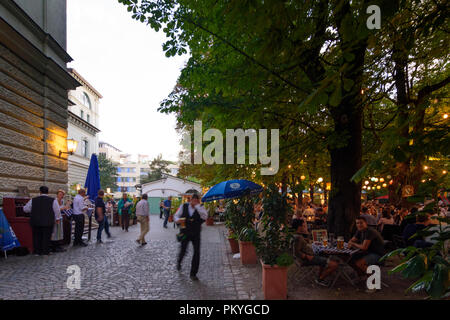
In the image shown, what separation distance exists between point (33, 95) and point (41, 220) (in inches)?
180

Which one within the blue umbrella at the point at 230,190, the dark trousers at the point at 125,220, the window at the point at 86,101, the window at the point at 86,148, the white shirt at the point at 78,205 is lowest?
the dark trousers at the point at 125,220

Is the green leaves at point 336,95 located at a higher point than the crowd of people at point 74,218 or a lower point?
higher

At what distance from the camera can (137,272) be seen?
298 inches

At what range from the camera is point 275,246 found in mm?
5961

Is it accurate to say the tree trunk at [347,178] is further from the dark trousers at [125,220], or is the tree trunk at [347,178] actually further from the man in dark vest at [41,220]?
the dark trousers at [125,220]

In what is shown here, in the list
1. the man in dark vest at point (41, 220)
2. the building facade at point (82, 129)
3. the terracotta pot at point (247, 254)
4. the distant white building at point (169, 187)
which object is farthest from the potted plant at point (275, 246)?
the distant white building at point (169, 187)

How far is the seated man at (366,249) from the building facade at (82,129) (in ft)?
72.5

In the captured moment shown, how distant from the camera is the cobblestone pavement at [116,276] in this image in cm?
589

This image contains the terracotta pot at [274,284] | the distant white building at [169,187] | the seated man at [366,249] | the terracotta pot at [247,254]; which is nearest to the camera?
the terracotta pot at [274,284]

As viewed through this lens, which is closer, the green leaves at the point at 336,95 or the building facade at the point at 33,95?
the green leaves at the point at 336,95

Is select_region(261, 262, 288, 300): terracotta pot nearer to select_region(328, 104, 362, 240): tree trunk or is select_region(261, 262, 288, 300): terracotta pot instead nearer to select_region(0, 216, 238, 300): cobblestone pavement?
select_region(0, 216, 238, 300): cobblestone pavement

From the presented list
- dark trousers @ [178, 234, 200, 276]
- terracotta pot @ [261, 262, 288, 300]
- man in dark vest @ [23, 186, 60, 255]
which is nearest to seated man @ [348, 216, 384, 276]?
terracotta pot @ [261, 262, 288, 300]

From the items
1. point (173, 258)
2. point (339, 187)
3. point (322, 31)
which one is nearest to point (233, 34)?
point (322, 31)

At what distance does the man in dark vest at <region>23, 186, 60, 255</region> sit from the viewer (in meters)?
9.31
